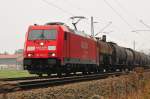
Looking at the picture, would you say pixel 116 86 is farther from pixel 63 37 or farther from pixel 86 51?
pixel 86 51

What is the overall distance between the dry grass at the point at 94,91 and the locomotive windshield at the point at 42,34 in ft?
17.5

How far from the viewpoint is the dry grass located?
9.88 meters

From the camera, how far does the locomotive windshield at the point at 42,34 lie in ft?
71.4

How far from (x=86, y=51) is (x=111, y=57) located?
11.1 meters

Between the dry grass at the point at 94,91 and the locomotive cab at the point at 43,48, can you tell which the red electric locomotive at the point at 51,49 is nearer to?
the locomotive cab at the point at 43,48

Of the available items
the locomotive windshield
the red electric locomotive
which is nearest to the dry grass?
the red electric locomotive

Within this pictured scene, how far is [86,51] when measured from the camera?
88.7ft

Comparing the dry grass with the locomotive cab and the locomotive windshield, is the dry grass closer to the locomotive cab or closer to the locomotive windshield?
the locomotive cab

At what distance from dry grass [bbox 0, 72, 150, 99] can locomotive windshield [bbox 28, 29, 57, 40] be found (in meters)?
5.33

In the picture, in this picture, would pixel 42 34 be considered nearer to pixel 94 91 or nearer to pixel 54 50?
pixel 54 50

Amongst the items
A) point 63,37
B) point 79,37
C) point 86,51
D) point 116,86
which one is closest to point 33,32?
point 63,37

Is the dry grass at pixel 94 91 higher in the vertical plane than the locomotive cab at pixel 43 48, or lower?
lower

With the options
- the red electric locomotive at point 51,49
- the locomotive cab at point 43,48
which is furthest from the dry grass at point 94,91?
the locomotive cab at point 43,48

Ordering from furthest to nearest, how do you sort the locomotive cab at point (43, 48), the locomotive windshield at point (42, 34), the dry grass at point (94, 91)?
the locomotive windshield at point (42, 34), the locomotive cab at point (43, 48), the dry grass at point (94, 91)
